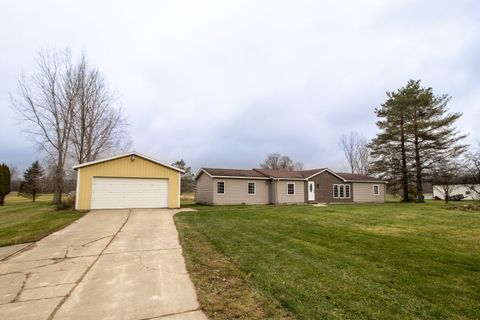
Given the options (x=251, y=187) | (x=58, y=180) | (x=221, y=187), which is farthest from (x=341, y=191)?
(x=58, y=180)

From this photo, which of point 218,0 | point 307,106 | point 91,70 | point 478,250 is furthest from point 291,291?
point 91,70

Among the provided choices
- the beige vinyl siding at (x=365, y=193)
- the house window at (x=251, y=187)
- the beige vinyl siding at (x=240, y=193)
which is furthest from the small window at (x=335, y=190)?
the house window at (x=251, y=187)

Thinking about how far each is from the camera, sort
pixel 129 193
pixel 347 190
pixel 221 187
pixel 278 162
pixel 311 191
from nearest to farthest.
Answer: pixel 129 193, pixel 221 187, pixel 311 191, pixel 347 190, pixel 278 162

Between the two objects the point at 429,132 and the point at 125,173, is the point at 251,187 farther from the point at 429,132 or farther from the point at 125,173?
the point at 429,132

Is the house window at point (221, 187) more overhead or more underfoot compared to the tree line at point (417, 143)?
more underfoot

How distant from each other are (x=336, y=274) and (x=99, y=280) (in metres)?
4.19

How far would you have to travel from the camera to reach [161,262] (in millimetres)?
5566

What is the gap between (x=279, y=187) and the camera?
2370 centimetres

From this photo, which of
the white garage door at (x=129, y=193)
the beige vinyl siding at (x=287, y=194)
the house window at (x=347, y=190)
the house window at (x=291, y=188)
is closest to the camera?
the white garage door at (x=129, y=193)

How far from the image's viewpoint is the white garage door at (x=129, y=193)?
16.0 meters

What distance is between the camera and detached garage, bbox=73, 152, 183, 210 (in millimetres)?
15789

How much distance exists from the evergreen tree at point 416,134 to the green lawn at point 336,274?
893 inches

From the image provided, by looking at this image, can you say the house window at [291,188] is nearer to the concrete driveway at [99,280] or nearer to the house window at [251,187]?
the house window at [251,187]

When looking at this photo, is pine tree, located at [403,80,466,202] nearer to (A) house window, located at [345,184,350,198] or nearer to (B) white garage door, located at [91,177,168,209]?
(A) house window, located at [345,184,350,198]
